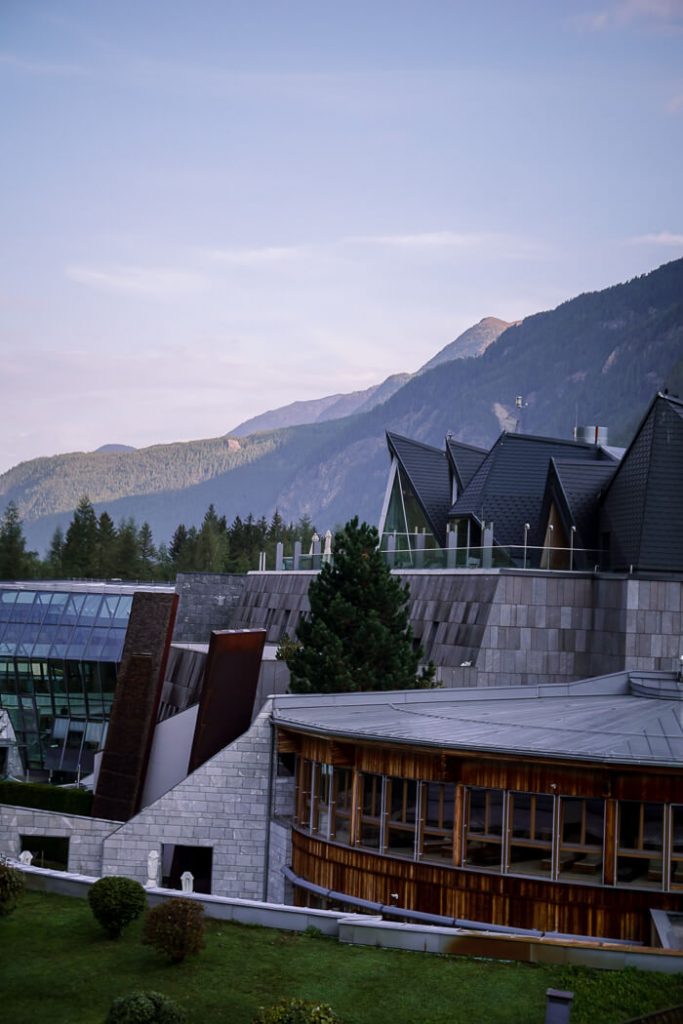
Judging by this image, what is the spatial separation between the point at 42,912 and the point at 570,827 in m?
9.78

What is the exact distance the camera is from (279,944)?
22.1m

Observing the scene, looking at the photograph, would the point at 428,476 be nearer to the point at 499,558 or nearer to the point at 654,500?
the point at 654,500

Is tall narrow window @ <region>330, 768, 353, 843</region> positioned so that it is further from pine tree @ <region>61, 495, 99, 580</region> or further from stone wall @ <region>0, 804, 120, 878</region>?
pine tree @ <region>61, 495, 99, 580</region>

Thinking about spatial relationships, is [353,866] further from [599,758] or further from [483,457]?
[483,457]

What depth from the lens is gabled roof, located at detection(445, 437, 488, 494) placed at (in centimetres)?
6475

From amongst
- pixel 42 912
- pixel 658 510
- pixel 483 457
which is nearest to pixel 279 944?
pixel 42 912

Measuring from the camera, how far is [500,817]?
24.1m

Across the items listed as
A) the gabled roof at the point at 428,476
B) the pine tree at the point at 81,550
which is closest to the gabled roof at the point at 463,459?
the gabled roof at the point at 428,476

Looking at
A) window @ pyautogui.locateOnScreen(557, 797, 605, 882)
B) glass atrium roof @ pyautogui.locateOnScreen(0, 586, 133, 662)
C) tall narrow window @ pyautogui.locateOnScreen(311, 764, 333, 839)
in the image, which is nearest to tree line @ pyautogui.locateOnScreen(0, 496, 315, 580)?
glass atrium roof @ pyautogui.locateOnScreen(0, 586, 133, 662)

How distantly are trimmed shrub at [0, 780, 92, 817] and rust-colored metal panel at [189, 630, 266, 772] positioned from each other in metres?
4.29

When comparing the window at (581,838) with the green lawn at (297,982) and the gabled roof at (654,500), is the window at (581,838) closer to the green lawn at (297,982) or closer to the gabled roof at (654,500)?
the green lawn at (297,982)

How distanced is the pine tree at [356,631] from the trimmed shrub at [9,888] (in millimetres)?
15001

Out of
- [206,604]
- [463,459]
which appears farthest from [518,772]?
[206,604]

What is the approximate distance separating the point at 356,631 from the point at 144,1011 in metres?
24.0
